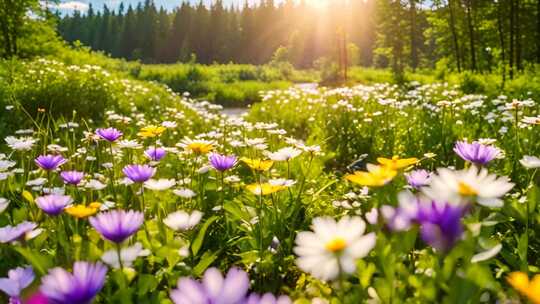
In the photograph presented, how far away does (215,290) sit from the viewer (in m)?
0.74

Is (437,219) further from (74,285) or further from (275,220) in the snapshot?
(275,220)

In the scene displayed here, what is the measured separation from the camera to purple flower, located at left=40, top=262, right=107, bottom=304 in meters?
0.79

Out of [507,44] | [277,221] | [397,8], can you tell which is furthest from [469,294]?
[397,8]

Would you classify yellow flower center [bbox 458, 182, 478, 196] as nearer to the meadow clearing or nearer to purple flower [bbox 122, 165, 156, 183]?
the meadow clearing

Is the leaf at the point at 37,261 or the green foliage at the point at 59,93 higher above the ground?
the green foliage at the point at 59,93

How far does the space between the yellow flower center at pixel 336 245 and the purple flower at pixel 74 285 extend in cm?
39

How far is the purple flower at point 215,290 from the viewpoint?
72 centimetres

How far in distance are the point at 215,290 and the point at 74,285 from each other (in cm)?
25

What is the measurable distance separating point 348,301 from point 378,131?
4.02 metres

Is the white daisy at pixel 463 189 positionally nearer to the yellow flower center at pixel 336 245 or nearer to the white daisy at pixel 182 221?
the yellow flower center at pixel 336 245

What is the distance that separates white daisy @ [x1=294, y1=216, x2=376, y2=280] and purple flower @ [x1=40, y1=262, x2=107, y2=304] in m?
0.34

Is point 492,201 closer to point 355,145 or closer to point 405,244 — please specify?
point 405,244

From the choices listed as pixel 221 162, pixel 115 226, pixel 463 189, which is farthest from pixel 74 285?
pixel 221 162

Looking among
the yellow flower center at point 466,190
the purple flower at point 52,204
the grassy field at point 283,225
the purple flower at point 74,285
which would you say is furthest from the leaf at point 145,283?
the yellow flower center at point 466,190
